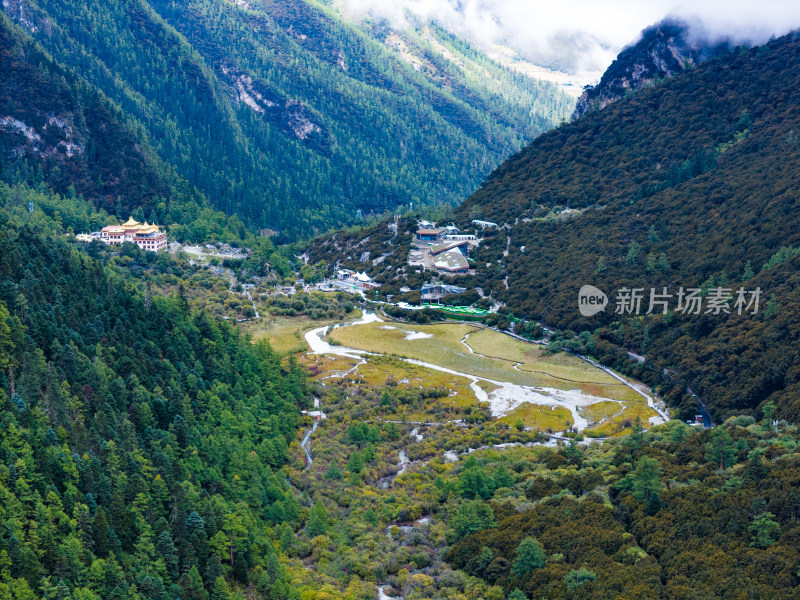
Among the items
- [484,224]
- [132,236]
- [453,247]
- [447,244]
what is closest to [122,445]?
[132,236]

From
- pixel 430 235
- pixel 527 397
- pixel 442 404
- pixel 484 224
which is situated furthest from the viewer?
pixel 430 235

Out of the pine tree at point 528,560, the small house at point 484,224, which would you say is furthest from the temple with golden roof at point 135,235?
the pine tree at point 528,560

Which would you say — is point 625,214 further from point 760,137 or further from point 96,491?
point 96,491

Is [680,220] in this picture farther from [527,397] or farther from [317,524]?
[317,524]

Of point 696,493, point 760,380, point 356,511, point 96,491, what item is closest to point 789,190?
point 760,380

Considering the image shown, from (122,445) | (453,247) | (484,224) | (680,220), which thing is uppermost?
(680,220)

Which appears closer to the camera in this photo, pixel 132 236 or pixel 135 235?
pixel 132 236

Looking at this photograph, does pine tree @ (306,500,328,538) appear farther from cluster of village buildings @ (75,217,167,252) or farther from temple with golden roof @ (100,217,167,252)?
temple with golden roof @ (100,217,167,252)
